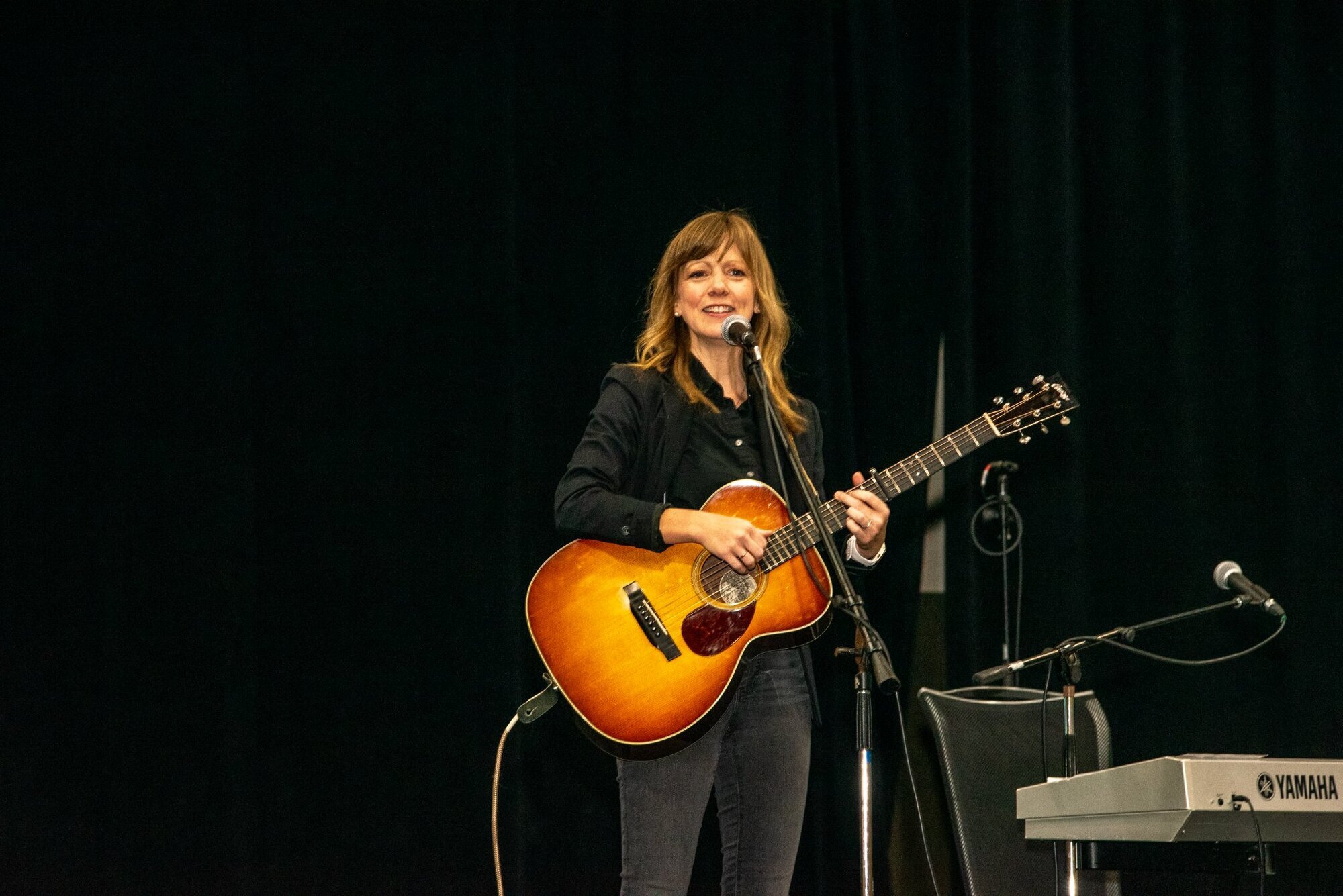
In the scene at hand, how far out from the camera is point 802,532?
2281 millimetres

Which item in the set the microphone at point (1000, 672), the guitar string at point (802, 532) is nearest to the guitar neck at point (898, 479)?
the guitar string at point (802, 532)

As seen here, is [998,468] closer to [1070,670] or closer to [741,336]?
[1070,670]

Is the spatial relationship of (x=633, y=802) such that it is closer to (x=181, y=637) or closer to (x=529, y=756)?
(x=529, y=756)

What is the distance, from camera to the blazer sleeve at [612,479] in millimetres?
2205

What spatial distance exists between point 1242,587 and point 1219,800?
38.4 inches

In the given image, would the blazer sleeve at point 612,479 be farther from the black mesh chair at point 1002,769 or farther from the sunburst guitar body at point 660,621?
the black mesh chair at point 1002,769

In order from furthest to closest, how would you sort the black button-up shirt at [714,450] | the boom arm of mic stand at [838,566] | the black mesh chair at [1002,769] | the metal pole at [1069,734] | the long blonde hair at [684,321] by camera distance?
the black mesh chair at [1002,769] → the metal pole at [1069,734] → the long blonde hair at [684,321] → the black button-up shirt at [714,450] → the boom arm of mic stand at [838,566]

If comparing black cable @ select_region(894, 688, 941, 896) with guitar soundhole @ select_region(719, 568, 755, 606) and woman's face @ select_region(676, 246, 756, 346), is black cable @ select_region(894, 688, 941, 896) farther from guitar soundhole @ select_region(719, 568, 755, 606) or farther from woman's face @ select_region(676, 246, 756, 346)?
woman's face @ select_region(676, 246, 756, 346)

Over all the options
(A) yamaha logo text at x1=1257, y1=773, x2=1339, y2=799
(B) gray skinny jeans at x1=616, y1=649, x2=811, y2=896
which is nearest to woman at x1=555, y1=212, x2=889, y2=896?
(B) gray skinny jeans at x1=616, y1=649, x2=811, y2=896

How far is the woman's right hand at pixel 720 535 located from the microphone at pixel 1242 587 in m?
1.18

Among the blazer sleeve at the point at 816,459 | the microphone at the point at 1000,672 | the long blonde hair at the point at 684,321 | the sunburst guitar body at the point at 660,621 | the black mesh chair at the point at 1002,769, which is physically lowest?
the black mesh chair at the point at 1002,769

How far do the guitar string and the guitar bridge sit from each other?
16 mm

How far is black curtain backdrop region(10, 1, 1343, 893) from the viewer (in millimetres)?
3342

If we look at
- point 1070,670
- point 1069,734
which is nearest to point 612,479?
point 1070,670
